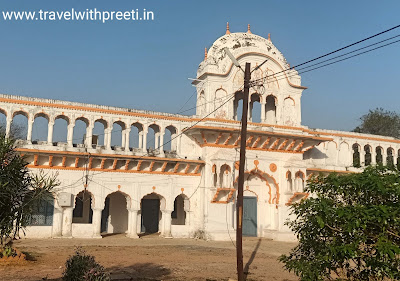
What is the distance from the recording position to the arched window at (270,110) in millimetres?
28562

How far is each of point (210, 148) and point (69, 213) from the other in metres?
9.44

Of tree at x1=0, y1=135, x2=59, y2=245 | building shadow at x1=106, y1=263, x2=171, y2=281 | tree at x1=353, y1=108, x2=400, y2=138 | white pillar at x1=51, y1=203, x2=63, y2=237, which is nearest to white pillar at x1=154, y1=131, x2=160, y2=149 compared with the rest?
white pillar at x1=51, y1=203, x2=63, y2=237

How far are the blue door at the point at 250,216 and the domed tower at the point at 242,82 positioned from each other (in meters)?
5.58

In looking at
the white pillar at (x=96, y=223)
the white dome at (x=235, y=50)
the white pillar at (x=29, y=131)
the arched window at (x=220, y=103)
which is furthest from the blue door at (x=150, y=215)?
the white dome at (x=235, y=50)

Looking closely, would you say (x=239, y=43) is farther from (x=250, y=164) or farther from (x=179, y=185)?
(x=179, y=185)

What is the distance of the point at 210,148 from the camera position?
25.2 meters

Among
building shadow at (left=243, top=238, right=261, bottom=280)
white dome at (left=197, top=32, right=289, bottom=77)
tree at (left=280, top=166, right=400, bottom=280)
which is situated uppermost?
white dome at (left=197, top=32, right=289, bottom=77)

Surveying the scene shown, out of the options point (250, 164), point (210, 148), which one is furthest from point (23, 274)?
point (250, 164)

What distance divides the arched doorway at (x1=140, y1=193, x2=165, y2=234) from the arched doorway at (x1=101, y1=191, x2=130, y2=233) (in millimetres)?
1490

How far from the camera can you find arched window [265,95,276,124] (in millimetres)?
Answer: 28562

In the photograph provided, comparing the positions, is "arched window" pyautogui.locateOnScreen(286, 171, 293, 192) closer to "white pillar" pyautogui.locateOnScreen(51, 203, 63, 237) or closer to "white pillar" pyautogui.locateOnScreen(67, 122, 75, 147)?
"white pillar" pyautogui.locateOnScreen(67, 122, 75, 147)

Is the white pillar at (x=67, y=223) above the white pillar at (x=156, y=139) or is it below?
below

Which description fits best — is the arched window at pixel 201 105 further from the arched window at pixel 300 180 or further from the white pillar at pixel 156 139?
the arched window at pixel 300 180

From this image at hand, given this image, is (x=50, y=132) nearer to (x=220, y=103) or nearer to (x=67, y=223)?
(x=67, y=223)
